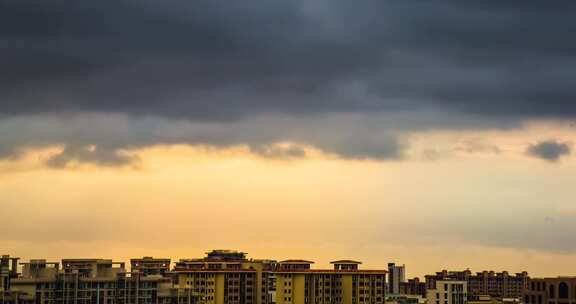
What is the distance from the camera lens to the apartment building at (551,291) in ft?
424

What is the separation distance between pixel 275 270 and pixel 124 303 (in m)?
29.9

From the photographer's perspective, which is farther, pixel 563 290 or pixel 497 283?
pixel 497 283

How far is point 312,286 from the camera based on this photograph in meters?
131

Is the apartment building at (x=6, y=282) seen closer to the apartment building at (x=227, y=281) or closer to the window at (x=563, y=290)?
the apartment building at (x=227, y=281)

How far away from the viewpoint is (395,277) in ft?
604

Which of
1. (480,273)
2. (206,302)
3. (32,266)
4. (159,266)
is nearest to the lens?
(32,266)

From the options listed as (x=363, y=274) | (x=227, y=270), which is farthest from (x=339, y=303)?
(x=227, y=270)

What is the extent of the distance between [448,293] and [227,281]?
22968 millimetres

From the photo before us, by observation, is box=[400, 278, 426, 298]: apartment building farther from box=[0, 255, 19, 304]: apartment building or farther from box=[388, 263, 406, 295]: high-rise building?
box=[0, 255, 19, 304]: apartment building

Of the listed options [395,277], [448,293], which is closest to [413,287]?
[395,277]

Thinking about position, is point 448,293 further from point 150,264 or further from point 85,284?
point 85,284

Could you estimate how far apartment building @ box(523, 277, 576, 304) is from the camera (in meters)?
129

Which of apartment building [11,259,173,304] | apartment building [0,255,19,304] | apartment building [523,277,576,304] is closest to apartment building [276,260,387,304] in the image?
apartment building [523,277,576,304]

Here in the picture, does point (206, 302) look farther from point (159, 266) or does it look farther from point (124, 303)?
point (124, 303)
